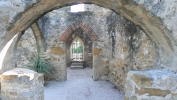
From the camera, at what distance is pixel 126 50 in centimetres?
455

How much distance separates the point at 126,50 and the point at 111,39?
5.84 feet

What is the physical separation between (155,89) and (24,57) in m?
5.85

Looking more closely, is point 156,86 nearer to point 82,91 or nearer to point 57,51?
point 82,91

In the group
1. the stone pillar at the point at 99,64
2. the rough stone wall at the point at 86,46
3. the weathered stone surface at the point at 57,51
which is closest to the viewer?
the weathered stone surface at the point at 57,51

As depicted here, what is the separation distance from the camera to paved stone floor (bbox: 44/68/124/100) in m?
4.67

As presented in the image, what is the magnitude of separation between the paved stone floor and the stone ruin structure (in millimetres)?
315

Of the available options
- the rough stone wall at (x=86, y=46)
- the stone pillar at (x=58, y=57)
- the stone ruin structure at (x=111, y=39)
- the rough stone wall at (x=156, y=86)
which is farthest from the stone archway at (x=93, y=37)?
the rough stone wall at (x=156, y=86)

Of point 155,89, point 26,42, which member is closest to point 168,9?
point 155,89

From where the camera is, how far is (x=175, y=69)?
5.81 ft

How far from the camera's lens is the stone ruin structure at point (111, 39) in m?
1.67

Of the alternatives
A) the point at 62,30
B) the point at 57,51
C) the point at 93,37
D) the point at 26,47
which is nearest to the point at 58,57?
the point at 57,51

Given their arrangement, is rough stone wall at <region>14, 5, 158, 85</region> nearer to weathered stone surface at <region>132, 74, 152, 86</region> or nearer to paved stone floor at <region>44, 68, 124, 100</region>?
paved stone floor at <region>44, 68, 124, 100</region>

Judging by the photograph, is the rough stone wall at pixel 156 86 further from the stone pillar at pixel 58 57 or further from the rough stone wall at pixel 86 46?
the rough stone wall at pixel 86 46

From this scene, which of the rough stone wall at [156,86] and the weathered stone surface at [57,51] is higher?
the weathered stone surface at [57,51]
